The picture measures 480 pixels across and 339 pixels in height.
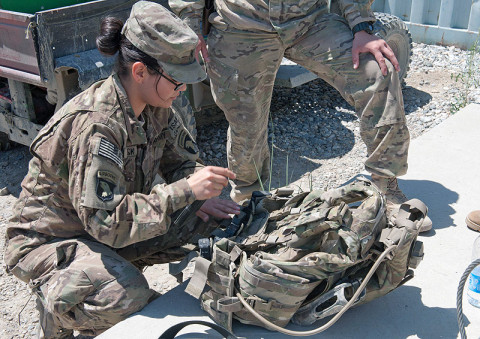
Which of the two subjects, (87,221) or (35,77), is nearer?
(87,221)

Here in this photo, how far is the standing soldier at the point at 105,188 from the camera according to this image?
2.12m

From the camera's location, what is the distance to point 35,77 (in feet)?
12.1

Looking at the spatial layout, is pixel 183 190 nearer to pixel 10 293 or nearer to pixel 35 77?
pixel 10 293

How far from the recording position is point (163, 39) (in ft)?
7.02

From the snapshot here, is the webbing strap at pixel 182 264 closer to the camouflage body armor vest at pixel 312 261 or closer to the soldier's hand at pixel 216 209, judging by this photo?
the camouflage body armor vest at pixel 312 261

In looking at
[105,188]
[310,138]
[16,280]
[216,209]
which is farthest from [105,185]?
[310,138]

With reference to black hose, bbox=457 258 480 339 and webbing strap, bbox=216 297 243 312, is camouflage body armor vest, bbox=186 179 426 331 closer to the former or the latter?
webbing strap, bbox=216 297 243 312

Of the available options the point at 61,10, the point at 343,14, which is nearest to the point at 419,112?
the point at 343,14

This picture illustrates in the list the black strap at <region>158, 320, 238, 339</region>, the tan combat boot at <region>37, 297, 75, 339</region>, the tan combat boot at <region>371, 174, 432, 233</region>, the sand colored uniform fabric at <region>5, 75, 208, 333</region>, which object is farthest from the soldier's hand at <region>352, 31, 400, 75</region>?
the tan combat boot at <region>37, 297, 75, 339</region>

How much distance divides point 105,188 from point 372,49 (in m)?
1.42

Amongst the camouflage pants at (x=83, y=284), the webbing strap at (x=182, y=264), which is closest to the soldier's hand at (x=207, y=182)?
the webbing strap at (x=182, y=264)

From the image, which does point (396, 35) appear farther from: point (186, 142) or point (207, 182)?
Result: point (207, 182)

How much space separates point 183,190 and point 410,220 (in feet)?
2.73

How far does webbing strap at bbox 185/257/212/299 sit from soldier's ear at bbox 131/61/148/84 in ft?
2.25
